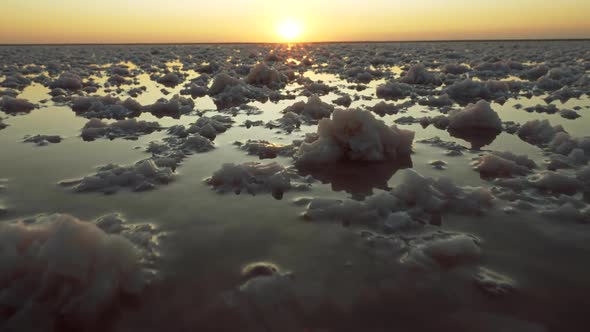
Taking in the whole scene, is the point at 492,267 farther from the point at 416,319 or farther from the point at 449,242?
the point at 416,319

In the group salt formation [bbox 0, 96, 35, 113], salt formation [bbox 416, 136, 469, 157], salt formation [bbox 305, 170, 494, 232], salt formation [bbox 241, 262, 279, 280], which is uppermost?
salt formation [bbox 0, 96, 35, 113]

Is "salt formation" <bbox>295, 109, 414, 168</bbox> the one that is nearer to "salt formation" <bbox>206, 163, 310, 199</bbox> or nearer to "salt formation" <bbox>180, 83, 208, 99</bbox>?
"salt formation" <bbox>206, 163, 310, 199</bbox>

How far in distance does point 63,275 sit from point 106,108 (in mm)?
6175

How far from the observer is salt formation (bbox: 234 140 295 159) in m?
4.39

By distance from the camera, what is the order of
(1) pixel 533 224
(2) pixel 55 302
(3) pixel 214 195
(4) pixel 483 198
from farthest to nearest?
(3) pixel 214 195 → (4) pixel 483 198 → (1) pixel 533 224 → (2) pixel 55 302

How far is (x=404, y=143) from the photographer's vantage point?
441 centimetres

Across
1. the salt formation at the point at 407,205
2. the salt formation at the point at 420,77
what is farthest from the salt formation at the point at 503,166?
the salt formation at the point at 420,77

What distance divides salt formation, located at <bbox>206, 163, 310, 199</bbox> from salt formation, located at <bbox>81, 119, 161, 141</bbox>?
2.47 metres

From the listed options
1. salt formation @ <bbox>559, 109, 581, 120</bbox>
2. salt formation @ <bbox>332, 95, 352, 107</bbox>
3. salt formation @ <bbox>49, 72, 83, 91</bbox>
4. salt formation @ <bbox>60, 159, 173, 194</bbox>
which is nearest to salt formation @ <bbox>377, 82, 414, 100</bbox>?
salt formation @ <bbox>332, 95, 352, 107</bbox>

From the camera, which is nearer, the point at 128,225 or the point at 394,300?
the point at 394,300

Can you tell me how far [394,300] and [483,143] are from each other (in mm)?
3790

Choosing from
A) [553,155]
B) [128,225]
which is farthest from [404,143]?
[128,225]

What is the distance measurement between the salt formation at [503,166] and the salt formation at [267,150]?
2155mm

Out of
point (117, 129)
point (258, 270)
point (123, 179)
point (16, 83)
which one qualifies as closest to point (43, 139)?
point (117, 129)
